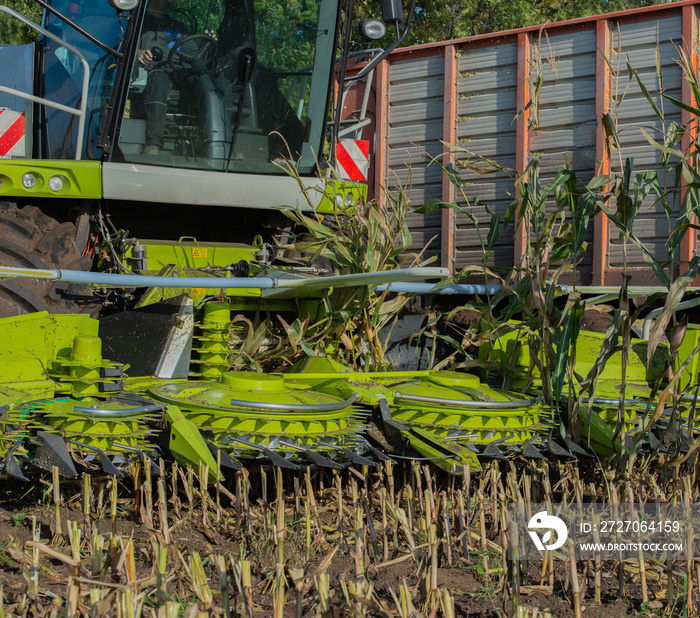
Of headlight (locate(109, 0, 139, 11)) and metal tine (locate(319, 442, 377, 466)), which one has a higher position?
headlight (locate(109, 0, 139, 11))

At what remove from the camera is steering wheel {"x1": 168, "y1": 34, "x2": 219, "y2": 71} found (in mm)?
4277

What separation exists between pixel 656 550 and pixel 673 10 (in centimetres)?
414

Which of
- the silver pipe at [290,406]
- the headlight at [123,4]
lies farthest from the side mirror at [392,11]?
the silver pipe at [290,406]

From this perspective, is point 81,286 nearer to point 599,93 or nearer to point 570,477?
point 570,477

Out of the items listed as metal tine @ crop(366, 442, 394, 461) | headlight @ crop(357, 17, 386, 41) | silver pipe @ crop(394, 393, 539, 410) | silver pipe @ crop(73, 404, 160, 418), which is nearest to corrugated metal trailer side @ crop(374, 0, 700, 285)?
headlight @ crop(357, 17, 386, 41)

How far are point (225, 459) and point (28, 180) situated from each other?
2249 millimetres

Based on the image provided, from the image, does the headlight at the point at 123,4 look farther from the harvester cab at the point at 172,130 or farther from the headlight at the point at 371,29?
the headlight at the point at 371,29

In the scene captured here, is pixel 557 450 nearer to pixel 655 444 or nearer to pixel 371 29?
pixel 655 444

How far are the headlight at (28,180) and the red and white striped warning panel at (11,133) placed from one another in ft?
2.82

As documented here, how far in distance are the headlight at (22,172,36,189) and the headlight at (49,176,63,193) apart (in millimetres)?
85

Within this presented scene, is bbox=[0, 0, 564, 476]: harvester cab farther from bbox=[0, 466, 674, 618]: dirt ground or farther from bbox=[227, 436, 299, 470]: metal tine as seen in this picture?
bbox=[0, 466, 674, 618]: dirt ground

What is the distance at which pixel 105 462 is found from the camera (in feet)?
8.02

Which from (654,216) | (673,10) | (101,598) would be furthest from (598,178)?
(673,10)

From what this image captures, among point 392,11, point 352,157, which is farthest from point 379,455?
point 352,157
